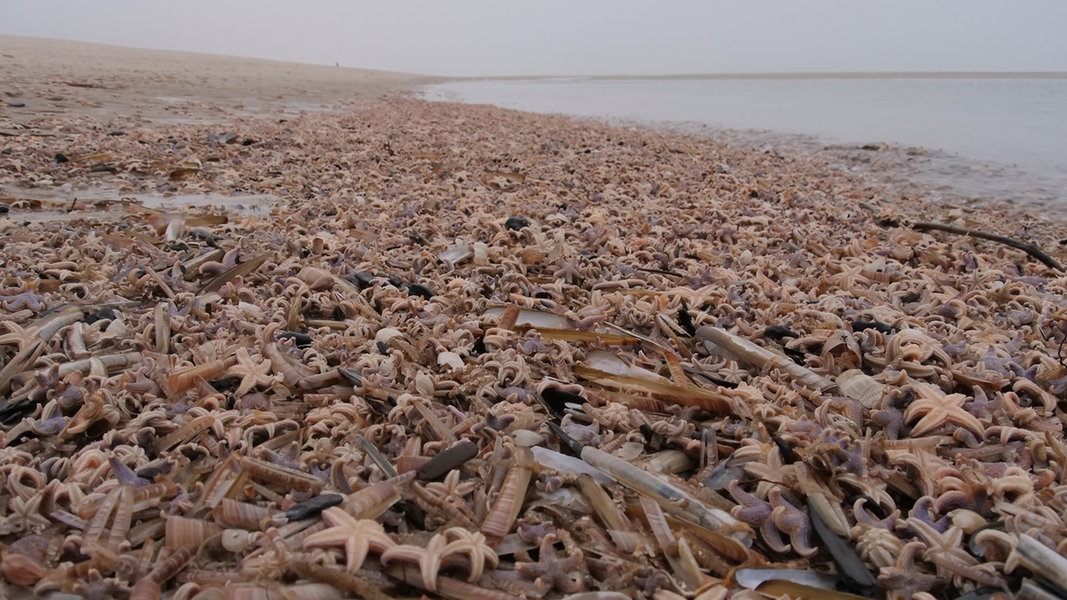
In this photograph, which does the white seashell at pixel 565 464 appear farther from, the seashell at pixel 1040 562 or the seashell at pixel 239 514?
the seashell at pixel 1040 562

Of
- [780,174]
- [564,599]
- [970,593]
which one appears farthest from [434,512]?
[780,174]

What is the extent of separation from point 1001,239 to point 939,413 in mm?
4749

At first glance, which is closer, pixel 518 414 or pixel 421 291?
pixel 518 414

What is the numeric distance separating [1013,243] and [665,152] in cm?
763

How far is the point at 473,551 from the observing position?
81.4 inches

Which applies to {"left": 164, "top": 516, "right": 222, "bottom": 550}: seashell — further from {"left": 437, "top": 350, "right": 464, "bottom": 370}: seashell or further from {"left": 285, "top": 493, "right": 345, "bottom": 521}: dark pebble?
{"left": 437, "top": 350, "right": 464, "bottom": 370}: seashell

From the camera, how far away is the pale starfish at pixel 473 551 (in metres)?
2.04

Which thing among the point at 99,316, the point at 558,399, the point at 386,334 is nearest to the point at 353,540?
the point at 558,399

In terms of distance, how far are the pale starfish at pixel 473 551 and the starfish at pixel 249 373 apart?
1.50m

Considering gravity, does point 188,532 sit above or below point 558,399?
below

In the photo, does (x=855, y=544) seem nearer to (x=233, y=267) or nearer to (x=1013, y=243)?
(x=233, y=267)

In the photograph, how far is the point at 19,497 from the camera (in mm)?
2285

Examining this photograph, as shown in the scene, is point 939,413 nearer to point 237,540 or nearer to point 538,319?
point 538,319

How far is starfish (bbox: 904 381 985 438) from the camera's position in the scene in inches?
112
